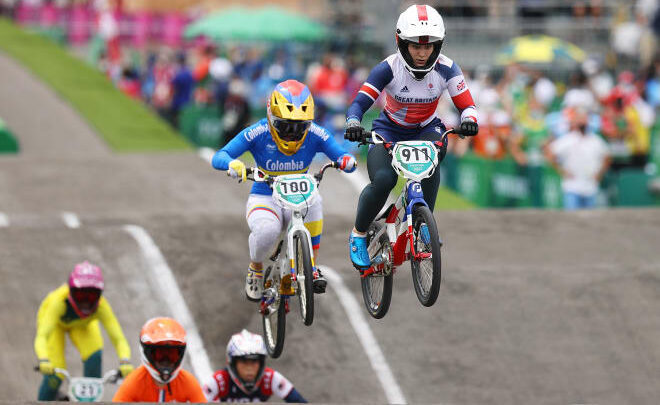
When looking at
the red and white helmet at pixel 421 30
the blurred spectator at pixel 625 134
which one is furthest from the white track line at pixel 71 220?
the blurred spectator at pixel 625 134

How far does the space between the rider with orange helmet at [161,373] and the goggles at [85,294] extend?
1.25m

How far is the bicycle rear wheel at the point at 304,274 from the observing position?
9.41 metres

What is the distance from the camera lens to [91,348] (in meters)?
13.7

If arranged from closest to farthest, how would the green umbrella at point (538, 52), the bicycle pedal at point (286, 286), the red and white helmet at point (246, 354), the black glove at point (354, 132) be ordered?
1. the black glove at point (354, 132)
2. the bicycle pedal at point (286, 286)
3. the red and white helmet at point (246, 354)
4. the green umbrella at point (538, 52)

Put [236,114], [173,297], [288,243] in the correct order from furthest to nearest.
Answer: [236,114], [173,297], [288,243]

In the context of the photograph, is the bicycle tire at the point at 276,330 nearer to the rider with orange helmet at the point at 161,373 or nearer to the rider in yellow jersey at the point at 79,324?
the rider with orange helmet at the point at 161,373

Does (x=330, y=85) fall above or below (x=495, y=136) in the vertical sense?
above

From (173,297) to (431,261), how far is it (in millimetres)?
7201

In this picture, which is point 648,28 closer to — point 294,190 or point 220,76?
point 220,76

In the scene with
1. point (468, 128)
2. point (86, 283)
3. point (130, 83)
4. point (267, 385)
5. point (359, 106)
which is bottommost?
point (267, 385)

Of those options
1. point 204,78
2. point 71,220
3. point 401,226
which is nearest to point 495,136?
point 71,220

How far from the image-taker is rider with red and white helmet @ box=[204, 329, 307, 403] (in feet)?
40.3

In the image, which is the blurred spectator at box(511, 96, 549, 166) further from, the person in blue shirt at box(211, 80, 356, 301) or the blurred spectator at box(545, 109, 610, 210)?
the person in blue shirt at box(211, 80, 356, 301)

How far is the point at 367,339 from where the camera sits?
1527 centimetres
